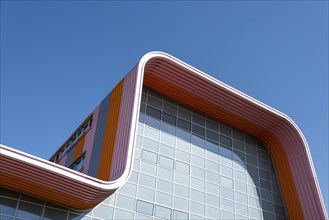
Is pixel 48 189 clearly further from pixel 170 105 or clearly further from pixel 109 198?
pixel 170 105

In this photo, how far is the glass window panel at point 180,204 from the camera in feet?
75.1

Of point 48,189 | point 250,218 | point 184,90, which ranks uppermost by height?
point 184,90

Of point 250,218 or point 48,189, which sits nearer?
point 48,189

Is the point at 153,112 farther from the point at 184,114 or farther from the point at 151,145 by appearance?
the point at 184,114

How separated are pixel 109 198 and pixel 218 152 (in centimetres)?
894

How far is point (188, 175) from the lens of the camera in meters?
24.4

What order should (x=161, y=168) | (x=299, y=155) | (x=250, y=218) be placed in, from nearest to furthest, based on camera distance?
(x=161, y=168), (x=250, y=218), (x=299, y=155)

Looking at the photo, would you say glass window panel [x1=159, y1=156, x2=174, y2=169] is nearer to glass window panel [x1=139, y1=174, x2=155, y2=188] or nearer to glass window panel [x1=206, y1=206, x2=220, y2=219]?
glass window panel [x1=139, y1=174, x2=155, y2=188]

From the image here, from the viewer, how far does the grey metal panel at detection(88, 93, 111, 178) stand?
2366 centimetres

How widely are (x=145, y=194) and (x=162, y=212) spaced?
133 cm

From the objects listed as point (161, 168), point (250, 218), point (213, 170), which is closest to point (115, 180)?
point (161, 168)

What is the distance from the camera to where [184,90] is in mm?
25734

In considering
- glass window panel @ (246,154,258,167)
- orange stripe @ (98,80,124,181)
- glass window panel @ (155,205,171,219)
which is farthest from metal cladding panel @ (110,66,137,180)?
glass window panel @ (246,154,258,167)

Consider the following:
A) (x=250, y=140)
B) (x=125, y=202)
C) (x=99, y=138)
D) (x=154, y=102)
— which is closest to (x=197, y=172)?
(x=154, y=102)
